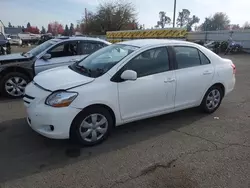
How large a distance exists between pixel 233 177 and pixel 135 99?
183cm

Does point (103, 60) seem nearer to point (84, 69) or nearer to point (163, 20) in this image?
point (84, 69)

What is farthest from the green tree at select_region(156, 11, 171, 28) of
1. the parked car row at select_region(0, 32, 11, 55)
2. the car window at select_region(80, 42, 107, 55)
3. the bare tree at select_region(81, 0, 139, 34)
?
the car window at select_region(80, 42, 107, 55)

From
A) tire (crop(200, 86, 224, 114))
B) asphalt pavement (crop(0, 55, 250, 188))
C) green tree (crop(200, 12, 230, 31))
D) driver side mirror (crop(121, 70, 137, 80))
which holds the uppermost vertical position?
Answer: green tree (crop(200, 12, 230, 31))

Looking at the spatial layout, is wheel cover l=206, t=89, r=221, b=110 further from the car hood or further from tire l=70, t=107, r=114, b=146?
the car hood

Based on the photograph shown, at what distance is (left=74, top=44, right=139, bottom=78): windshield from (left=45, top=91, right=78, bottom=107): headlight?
57cm

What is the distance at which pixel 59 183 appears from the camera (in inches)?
115

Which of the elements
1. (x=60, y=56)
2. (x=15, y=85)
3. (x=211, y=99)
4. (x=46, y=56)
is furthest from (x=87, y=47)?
(x=211, y=99)

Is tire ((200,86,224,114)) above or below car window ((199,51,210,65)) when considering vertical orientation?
below

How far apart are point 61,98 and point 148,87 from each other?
148 cm

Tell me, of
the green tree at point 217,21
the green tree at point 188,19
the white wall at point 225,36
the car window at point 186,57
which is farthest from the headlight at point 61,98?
the green tree at point 188,19

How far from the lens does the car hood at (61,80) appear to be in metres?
3.67

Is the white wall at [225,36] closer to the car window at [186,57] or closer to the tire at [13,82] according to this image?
the car window at [186,57]

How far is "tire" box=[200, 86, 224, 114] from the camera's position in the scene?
519 centimetres

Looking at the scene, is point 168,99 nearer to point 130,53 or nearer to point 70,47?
point 130,53
